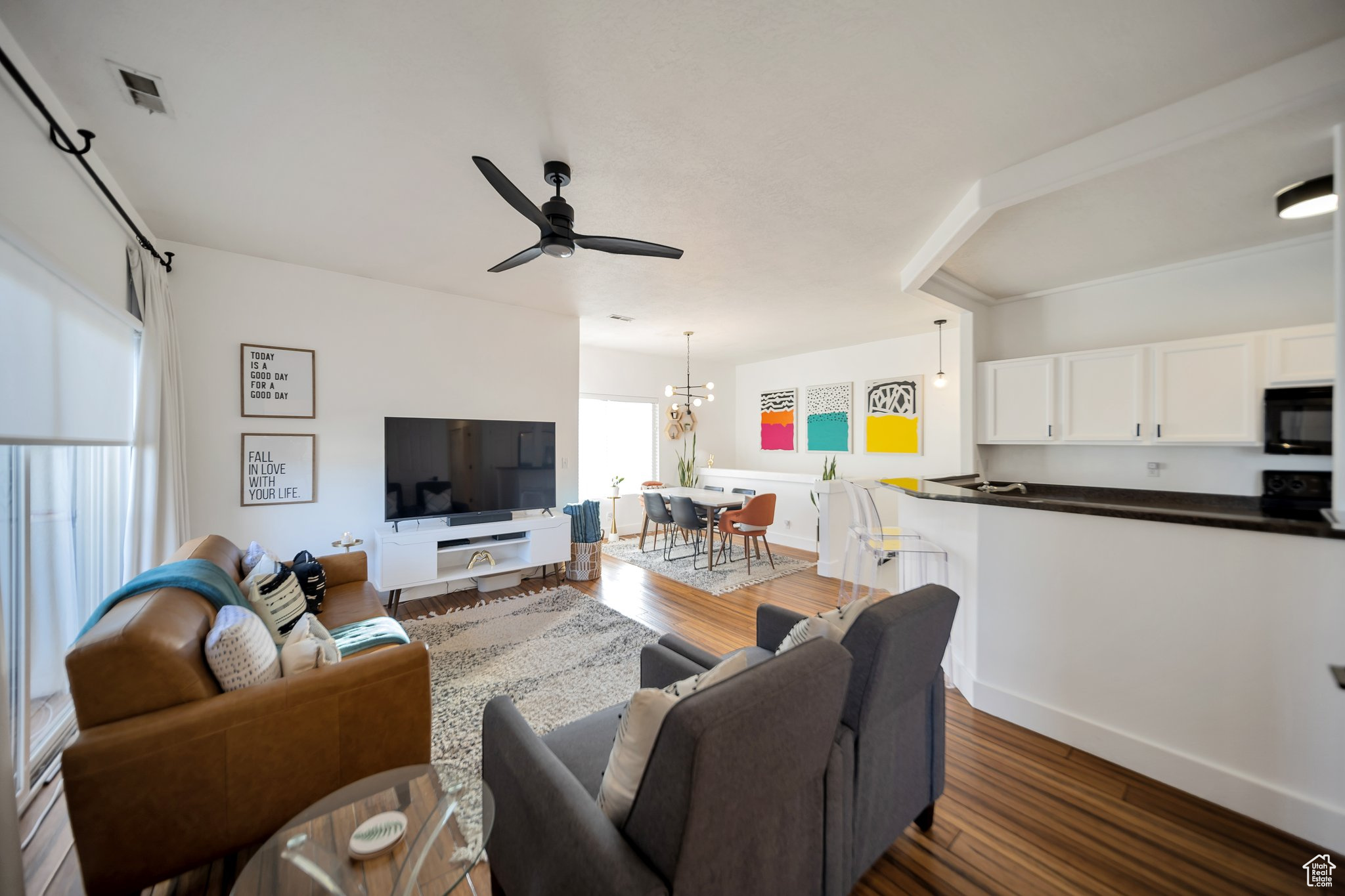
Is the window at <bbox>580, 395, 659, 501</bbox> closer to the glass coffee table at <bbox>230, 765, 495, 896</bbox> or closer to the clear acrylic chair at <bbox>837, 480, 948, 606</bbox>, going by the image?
the clear acrylic chair at <bbox>837, 480, 948, 606</bbox>

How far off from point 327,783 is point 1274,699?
334 cm

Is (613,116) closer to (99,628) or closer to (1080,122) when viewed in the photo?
(1080,122)

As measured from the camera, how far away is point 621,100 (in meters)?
1.81

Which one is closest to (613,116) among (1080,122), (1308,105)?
(1080,122)

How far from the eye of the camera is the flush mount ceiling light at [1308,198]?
222 cm

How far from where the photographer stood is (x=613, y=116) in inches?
75.0

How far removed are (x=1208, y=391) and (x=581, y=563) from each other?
16.3ft

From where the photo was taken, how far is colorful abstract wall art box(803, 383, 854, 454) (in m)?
6.25

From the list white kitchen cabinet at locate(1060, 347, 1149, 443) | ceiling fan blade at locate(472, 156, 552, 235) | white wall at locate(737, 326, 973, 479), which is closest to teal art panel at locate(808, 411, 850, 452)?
white wall at locate(737, 326, 973, 479)

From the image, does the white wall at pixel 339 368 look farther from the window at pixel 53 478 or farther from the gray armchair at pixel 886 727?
the gray armchair at pixel 886 727

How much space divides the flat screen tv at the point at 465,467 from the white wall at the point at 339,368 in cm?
17

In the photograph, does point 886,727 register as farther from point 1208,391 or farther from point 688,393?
point 688,393

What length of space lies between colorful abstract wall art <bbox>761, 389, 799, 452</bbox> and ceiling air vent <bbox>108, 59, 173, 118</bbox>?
638 cm

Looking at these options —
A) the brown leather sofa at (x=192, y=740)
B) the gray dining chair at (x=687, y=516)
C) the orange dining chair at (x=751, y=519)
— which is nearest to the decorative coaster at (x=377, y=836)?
the brown leather sofa at (x=192, y=740)
